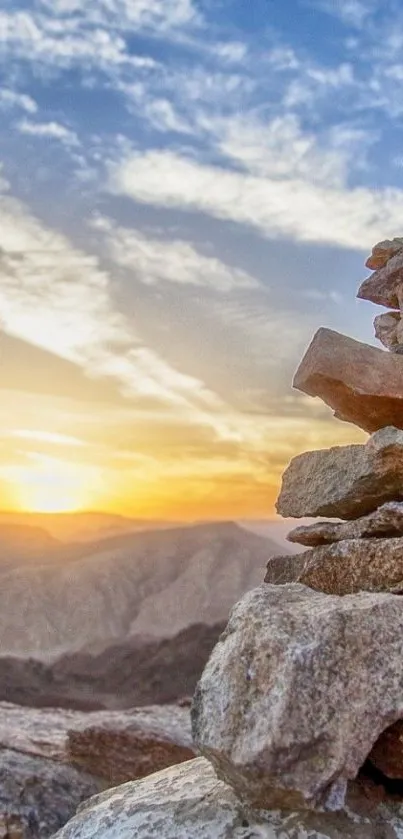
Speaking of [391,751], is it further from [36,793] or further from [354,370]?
[36,793]

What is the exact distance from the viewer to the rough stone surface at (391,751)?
18.0 feet

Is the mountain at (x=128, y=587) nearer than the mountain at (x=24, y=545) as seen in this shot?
Yes

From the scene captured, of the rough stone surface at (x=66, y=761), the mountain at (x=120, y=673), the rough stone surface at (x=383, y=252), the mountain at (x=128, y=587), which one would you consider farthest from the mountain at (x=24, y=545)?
the rough stone surface at (x=383, y=252)

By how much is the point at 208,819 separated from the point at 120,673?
5996 centimetres

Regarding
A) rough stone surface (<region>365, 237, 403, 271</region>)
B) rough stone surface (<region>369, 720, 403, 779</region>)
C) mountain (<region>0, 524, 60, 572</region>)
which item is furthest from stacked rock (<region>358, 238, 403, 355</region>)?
mountain (<region>0, 524, 60, 572</region>)

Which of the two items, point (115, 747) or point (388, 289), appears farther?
point (115, 747)

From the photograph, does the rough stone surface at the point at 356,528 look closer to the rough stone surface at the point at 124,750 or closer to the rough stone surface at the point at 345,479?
the rough stone surface at the point at 345,479

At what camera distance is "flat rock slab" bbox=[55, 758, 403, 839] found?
204 inches

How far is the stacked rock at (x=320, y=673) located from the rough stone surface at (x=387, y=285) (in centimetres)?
388

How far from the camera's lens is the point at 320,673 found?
5.21 metres

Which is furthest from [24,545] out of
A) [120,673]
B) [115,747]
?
[115,747]

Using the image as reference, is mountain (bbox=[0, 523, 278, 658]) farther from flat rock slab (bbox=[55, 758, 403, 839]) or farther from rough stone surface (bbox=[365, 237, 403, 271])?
flat rock slab (bbox=[55, 758, 403, 839])

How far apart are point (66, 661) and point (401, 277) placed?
6514 cm

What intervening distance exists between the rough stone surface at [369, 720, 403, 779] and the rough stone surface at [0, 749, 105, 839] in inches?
387
